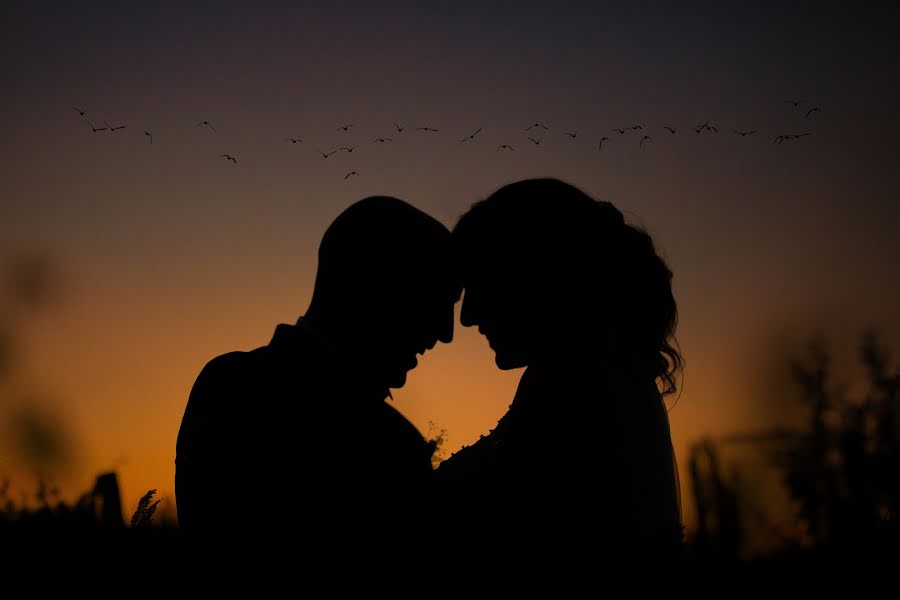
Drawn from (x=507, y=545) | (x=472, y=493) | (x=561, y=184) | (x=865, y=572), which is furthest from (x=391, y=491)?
(x=561, y=184)

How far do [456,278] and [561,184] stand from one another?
91 cm

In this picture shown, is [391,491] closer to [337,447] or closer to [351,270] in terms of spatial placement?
[337,447]

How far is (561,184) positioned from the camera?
5340 millimetres

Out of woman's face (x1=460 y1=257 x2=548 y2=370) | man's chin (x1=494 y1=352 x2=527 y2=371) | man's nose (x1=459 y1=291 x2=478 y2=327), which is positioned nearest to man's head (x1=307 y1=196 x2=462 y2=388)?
man's nose (x1=459 y1=291 x2=478 y2=327)

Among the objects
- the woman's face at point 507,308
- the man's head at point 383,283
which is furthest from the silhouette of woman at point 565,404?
the man's head at point 383,283

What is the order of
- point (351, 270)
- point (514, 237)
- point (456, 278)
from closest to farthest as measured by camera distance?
point (351, 270), point (514, 237), point (456, 278)

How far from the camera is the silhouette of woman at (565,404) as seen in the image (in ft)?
13.0

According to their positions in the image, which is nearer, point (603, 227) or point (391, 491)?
point (391, 491)

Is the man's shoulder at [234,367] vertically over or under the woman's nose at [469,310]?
under

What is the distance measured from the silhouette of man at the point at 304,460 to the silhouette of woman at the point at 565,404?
378 millimetres

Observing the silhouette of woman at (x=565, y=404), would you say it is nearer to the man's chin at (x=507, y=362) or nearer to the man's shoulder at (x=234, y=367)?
the man's chin at (x=507, y=362)

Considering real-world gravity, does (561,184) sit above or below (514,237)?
above

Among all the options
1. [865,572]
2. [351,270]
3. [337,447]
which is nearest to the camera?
[865,572]

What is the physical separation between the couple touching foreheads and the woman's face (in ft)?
0.04
